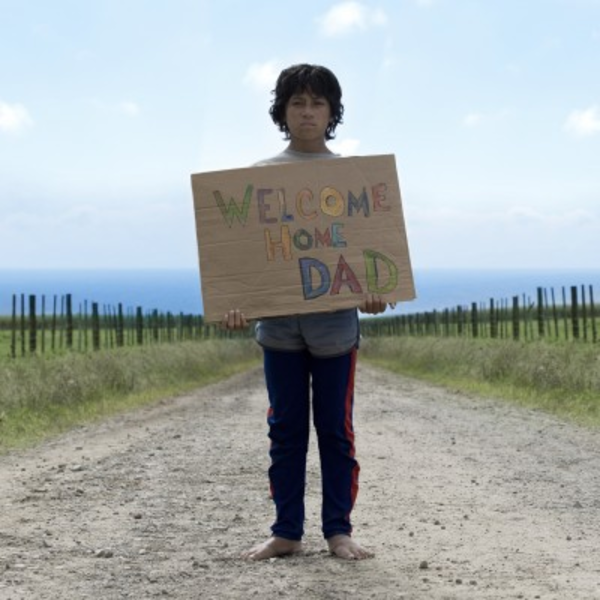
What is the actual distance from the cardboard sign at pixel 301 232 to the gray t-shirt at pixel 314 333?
0.11m

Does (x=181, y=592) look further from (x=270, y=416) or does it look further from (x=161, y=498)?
(x=161, y=498)

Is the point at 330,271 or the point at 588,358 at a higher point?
the point at 330,271

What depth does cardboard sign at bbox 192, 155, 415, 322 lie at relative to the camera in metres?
4.43

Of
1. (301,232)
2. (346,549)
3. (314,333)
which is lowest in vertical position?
(346,549)

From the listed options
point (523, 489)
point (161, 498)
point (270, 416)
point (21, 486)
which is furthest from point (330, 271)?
point (21, 486)

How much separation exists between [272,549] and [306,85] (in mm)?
2062

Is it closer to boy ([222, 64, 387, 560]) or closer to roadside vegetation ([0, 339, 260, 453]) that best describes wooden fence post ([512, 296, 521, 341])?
roadside vegetation ([0, 339, 260, 453])

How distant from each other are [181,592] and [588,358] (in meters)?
12.6

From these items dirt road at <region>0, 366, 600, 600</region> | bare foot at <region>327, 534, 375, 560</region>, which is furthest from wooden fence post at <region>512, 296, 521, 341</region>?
bare foot at <region>327, 534, 375, 560</region>

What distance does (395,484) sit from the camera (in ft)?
21.3

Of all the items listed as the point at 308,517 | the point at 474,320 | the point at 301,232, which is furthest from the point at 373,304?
the point at 474,320

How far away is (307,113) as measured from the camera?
14.6 feet

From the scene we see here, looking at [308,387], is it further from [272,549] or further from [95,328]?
[95,328]

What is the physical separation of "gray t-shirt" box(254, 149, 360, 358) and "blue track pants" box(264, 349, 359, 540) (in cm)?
5
